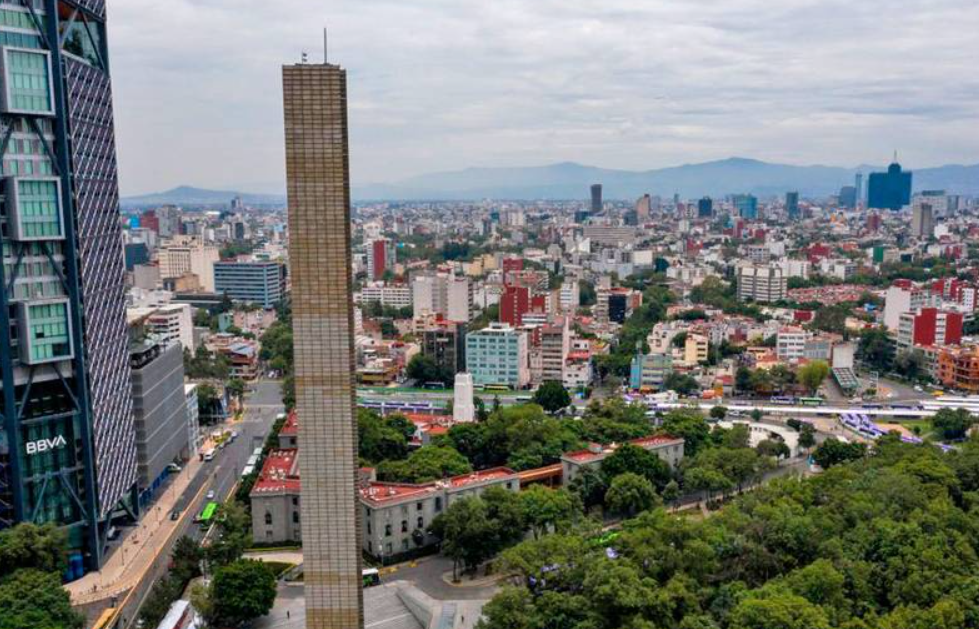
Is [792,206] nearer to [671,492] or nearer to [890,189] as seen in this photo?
[890,189]

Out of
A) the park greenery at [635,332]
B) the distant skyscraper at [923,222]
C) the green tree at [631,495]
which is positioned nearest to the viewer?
the green tree at [631,495]

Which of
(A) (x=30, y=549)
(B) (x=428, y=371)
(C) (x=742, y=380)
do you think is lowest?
(B) (x=428, y=371)

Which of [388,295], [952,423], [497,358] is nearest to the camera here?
[952,423]

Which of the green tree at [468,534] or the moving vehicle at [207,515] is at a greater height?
the green tree at [468,534]

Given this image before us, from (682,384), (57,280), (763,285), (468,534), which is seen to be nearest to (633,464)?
(468,534)

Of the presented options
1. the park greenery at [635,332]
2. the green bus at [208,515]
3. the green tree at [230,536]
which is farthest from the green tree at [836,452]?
the green bus at [208,515]

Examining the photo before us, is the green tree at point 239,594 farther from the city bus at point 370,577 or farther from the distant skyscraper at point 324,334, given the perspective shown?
the distant skyscraper at point 324,334
